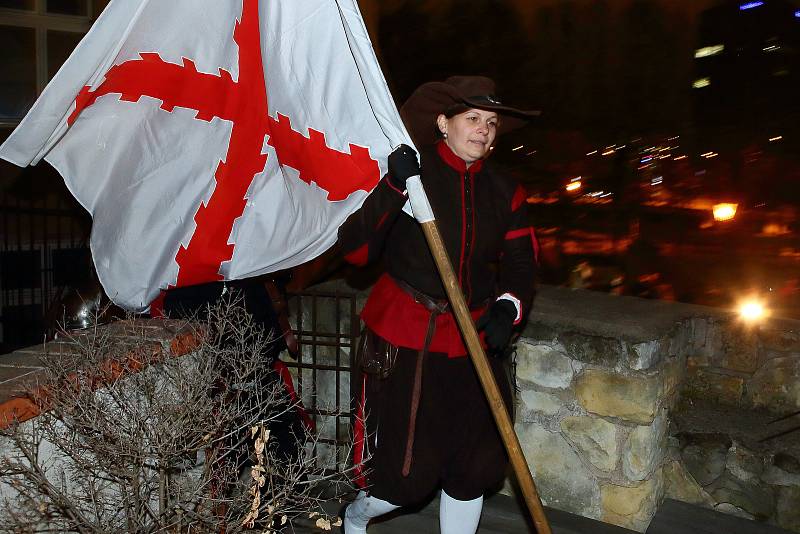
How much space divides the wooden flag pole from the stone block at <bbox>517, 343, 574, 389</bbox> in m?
1.46

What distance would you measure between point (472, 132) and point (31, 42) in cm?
609

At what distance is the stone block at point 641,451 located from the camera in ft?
13.8

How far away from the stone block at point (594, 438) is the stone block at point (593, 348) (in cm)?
28

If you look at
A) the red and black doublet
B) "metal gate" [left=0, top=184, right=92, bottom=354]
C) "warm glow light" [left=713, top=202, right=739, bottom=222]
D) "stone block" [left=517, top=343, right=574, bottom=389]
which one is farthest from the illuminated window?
the red and black doublet

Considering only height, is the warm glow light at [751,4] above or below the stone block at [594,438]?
above

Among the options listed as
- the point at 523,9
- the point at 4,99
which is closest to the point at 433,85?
the point at 4,99

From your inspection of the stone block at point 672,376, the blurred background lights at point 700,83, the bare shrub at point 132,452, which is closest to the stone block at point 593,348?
the stone block at point 672,376

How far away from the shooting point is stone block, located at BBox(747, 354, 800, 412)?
4336 millimetres

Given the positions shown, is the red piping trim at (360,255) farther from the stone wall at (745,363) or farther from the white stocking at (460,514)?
the stone wall at (745,363)

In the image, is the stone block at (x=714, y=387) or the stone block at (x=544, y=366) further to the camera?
the stone block at (x=714, y=387)

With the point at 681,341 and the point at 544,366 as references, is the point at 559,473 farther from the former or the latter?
the point at 681,341

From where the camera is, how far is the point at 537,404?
14.6ft

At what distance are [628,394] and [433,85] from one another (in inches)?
68.4

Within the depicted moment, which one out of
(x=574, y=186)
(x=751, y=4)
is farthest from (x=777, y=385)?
(x=751, y=4)
